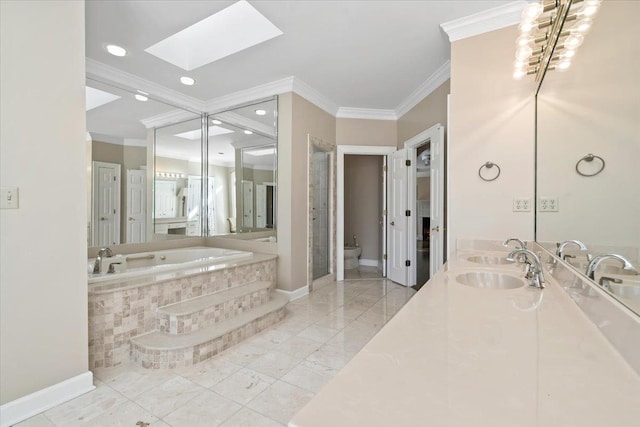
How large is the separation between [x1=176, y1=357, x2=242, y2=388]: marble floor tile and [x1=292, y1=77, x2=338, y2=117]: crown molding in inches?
114

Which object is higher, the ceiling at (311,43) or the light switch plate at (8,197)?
the ceiling at (311,43)

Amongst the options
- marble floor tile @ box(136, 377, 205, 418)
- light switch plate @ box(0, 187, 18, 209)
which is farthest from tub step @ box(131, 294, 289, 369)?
light switch plate @ box(0, 187, 18, 209)

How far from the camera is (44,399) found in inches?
61.6

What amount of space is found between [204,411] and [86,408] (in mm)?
641

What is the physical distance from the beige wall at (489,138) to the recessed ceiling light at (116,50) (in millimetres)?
2940

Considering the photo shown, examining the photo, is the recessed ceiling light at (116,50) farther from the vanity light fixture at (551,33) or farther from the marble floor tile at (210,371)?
the vanity light fixture at (551,33)

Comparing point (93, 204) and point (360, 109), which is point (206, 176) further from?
point (360, 109)

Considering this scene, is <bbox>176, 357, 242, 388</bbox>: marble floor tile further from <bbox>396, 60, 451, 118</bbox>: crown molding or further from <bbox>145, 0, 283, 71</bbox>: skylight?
<bbox>396, 60, 451, 118</bbox>: crown molding

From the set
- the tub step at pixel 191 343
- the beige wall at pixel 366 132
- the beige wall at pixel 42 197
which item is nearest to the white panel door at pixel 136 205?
the tub step at pixel 191 343

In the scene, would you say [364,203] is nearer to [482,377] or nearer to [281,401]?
[281,401]

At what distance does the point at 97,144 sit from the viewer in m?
2.95

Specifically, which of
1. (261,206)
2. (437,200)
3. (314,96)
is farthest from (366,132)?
(261,206)

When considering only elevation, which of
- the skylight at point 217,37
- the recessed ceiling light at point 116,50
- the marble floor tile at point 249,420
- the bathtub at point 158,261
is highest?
the skylight at point 217,37

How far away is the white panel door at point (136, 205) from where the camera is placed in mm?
3316
